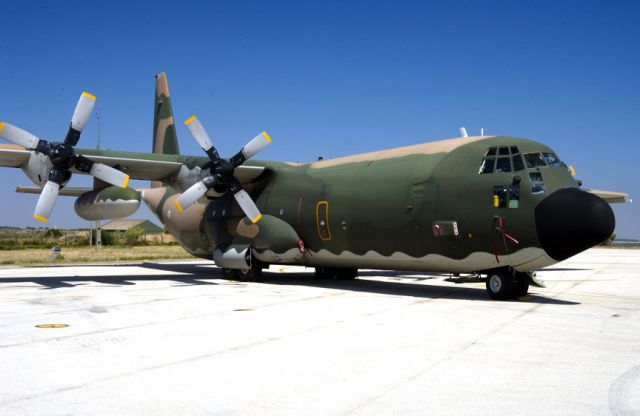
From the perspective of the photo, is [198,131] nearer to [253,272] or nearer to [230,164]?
[230,164]

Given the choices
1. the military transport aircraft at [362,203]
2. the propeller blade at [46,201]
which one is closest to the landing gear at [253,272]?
the military transport aircraft at [362,203]

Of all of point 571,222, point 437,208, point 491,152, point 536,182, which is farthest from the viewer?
point 437,208

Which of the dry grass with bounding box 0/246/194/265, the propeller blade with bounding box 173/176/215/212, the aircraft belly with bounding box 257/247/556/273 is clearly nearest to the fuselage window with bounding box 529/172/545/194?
the aircraft belly with bounding box 257/247/556/273

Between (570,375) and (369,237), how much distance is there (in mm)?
10972

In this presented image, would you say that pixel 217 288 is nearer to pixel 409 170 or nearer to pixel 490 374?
pixel 409 170

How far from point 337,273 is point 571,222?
11.2 metres

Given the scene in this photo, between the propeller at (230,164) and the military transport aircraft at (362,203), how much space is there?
0.13ft

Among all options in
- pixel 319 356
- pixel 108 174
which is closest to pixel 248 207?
pixel 108 174

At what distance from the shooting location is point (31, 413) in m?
5.52

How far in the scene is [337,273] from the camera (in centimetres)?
2341

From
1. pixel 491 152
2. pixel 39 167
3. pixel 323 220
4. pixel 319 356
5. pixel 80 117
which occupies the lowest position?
pixel 319 356

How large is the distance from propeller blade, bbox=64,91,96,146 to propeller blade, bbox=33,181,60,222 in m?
1.55

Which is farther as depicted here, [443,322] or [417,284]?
[417,284]

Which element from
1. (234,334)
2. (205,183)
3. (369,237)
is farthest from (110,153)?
(234,334)
